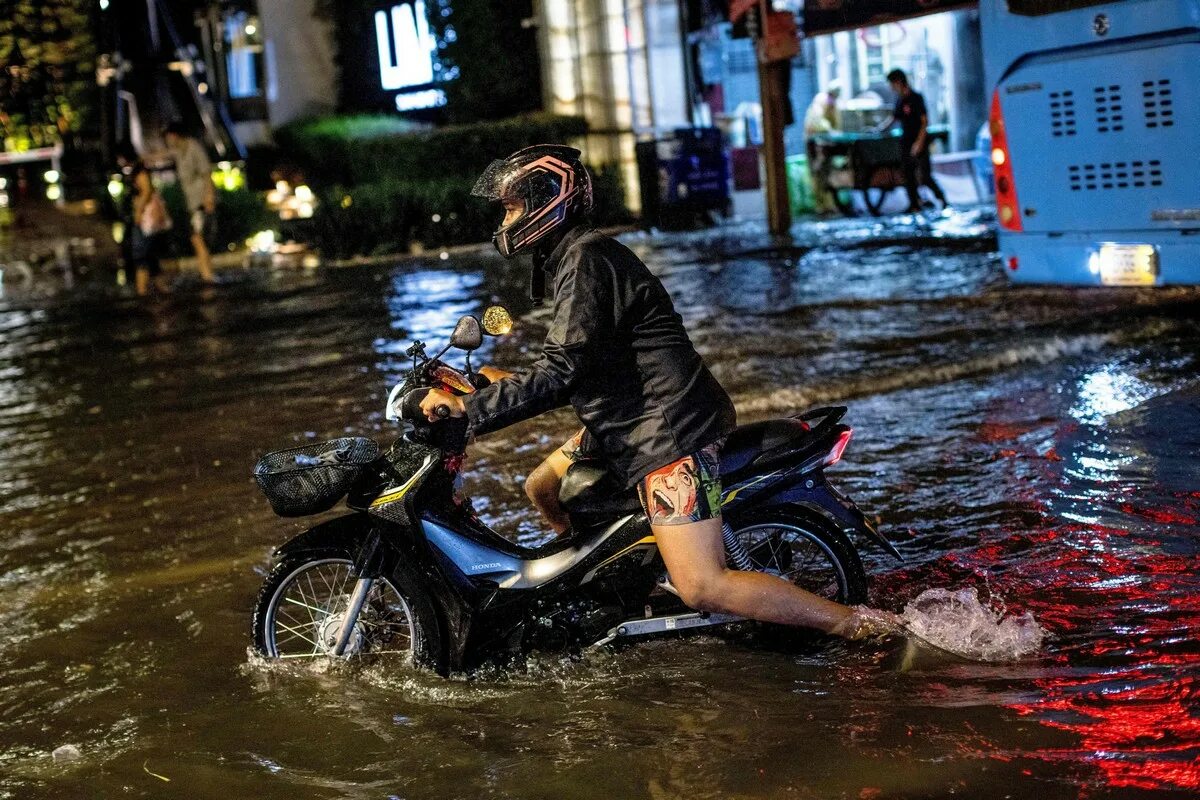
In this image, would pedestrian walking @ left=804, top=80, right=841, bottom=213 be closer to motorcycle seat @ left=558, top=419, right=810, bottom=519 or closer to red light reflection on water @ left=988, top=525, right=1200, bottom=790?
red light reflection on water @ left=988, top=525, right=1200, bottom=790

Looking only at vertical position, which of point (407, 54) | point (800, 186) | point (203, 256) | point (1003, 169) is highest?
point (407, 54)

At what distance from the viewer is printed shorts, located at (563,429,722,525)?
4539 millimetres

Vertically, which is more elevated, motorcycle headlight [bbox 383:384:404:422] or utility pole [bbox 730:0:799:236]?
utility pole [bbox 730:0:799:236]

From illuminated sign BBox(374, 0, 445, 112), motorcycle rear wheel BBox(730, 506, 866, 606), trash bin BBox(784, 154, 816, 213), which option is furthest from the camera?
illuminated sign BBox(374, 0, 445, 112)

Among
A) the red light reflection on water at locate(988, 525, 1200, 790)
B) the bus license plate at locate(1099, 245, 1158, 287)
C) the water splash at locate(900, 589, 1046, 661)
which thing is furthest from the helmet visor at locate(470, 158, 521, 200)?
the bus license plate at locate(1099, 245, 1158, 287)

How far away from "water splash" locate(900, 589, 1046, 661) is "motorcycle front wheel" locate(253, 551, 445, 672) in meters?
1.69

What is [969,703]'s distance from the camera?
437 centimetres

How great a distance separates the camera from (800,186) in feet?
76.2

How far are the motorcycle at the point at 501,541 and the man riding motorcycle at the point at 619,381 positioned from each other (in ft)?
0.67

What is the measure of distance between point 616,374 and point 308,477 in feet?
3.68

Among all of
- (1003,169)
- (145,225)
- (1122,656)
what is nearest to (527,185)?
(1122,656)

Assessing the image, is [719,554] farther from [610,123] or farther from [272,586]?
[610,123]

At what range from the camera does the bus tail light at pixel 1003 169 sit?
36.6 ft

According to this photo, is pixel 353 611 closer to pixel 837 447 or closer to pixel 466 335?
pixel 466 335
